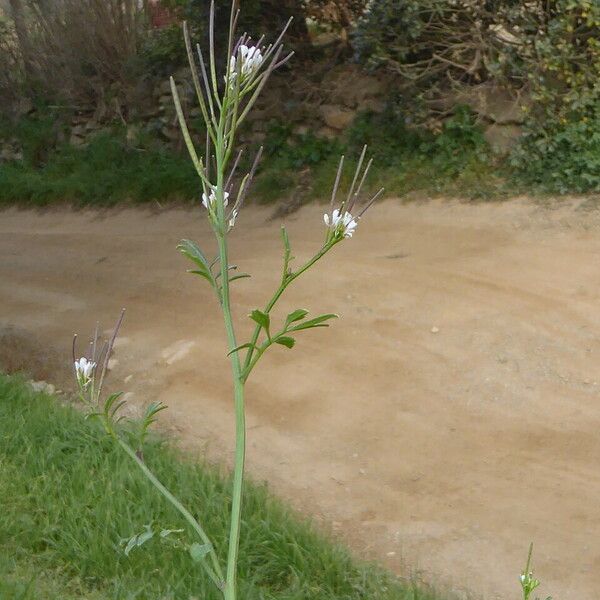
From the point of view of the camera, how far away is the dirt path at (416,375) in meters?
4.44

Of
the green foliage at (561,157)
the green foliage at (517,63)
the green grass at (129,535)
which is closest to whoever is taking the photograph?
the green grass at (129,535)

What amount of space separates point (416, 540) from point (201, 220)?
21.9ft

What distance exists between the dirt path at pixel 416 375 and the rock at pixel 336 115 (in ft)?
4.92

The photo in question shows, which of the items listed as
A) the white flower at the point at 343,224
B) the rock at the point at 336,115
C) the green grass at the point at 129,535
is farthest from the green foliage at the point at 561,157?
the white flower at the point at 343,224

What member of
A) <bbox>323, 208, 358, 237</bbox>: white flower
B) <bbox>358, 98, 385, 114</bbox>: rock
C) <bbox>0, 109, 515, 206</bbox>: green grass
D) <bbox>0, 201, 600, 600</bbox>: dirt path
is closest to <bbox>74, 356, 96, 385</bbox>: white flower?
<bbox>323, 208, 358, 237</bbox>: white flower

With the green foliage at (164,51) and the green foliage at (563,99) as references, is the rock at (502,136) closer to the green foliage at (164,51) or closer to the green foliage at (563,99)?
the green foliage at (563,99)

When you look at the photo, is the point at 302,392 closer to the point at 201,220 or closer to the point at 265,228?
the point at 265,228

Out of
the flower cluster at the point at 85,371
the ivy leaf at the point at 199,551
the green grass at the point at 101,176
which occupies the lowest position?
the green grass at the point at 101,176

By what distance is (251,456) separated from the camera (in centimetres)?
526

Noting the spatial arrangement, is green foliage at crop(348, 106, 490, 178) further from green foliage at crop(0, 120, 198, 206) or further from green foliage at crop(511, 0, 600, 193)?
green foliage at crop(0, 120, 198, 206)

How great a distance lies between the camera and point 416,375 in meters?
5.84

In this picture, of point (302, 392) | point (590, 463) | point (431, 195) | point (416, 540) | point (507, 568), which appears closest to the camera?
point (507, 568)

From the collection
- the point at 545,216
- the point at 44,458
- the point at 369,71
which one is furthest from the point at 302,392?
the point at 369,71

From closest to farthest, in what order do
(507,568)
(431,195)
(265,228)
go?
(507,568) → (431,195) → (265,228)
